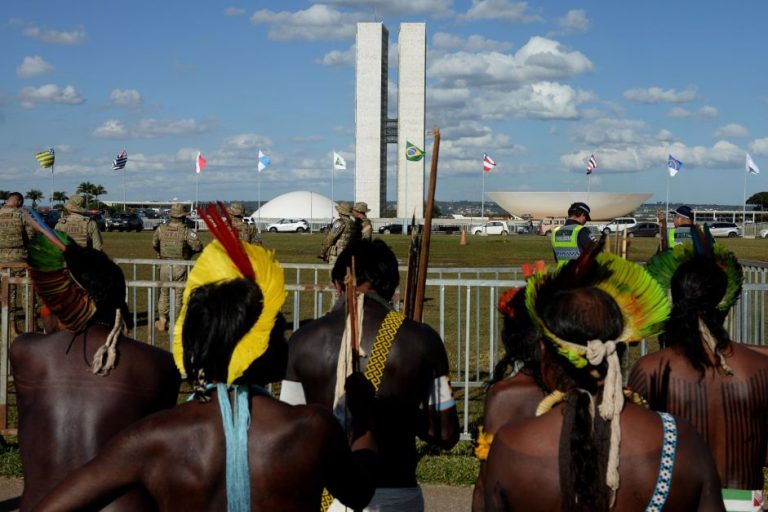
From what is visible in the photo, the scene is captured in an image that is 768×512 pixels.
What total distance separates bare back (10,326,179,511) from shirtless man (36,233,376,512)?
0.61 meters

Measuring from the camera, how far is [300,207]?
4245 inches

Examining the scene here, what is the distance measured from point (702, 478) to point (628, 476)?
0.68ft

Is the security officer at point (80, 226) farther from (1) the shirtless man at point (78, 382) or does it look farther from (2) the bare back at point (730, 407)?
(2) the bare back at point (730, 407)

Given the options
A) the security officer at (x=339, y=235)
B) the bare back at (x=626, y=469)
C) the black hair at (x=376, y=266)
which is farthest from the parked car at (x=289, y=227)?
the bare back at (x=626, y=469)

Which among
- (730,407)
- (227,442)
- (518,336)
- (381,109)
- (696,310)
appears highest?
(381,109)

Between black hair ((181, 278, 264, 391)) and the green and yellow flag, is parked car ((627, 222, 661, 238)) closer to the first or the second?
the green and yellow flag

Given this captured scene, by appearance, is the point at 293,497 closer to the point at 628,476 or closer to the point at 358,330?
the point at 628,476

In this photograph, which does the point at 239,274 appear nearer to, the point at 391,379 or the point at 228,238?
the point at 228,238

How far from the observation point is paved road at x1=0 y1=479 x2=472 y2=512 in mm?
6250

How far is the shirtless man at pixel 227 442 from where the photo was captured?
254cm

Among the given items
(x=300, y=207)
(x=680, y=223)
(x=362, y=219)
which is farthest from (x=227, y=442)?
(x=300, y=207)

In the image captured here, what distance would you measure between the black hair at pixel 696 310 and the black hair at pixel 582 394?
110 cm

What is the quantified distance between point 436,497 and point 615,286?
3966 mm

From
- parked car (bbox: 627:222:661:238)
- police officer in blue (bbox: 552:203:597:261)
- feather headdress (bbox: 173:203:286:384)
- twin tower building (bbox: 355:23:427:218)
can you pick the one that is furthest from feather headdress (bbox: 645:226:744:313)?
twin tower building (bbox: 355:23:427:218)
